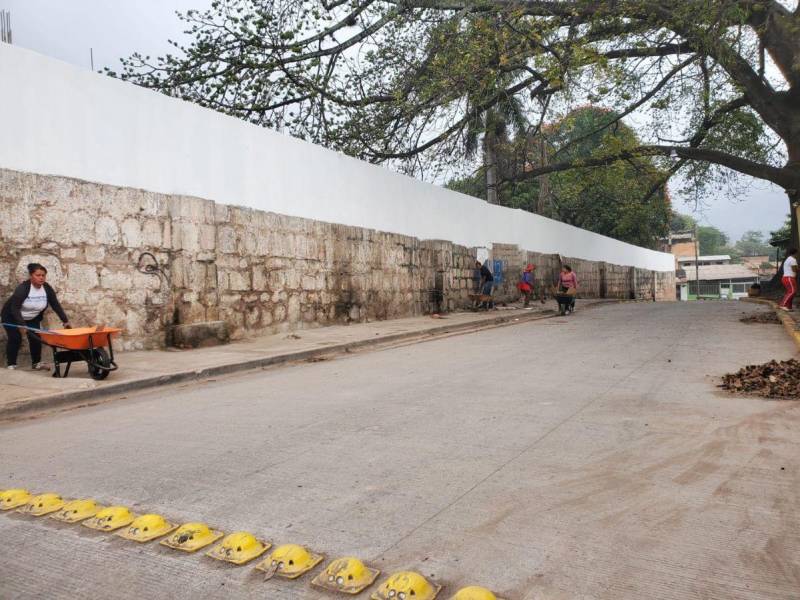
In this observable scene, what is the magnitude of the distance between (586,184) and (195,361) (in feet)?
49.9

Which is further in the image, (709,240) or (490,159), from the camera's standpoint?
(709,240)

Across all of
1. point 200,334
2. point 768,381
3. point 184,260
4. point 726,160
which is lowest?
point 768,381

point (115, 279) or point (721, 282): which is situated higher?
point (115, 279)

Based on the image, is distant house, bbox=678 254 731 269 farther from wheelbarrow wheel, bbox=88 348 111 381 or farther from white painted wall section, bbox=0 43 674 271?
wheelbarrow wheel, bbox=88 348 111 381

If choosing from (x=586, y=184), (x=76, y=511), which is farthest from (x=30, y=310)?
(x=586, y=184)

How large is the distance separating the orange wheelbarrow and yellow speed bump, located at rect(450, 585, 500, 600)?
5.62 metres

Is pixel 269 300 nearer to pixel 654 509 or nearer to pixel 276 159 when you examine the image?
pixel 276 159

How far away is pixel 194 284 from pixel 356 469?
6.63m

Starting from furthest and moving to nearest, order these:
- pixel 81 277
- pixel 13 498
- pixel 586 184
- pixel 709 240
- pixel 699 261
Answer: pixel 709 240, pixel 699 261, pixel 586 184, pixel 81 277, pixel 13 498

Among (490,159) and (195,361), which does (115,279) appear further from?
(490,159)

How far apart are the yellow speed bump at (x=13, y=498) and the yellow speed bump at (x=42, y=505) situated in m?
0.04

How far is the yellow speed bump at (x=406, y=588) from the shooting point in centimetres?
215

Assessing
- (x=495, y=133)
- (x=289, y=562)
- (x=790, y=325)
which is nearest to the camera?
(x=289, y=562)

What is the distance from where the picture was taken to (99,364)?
666cm
